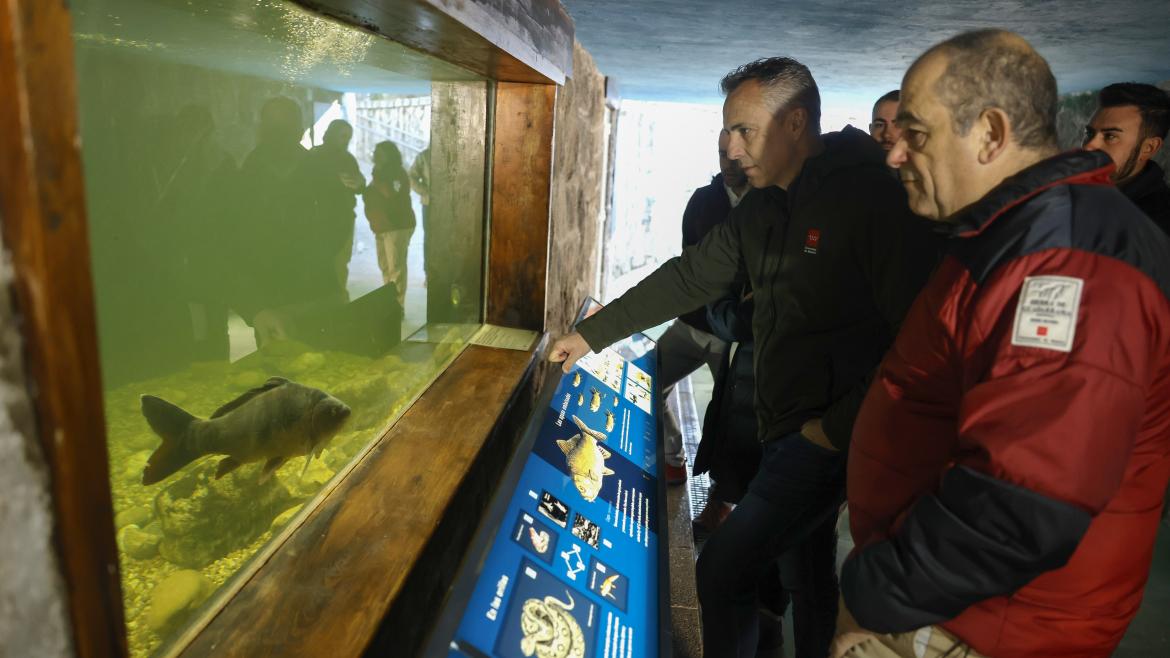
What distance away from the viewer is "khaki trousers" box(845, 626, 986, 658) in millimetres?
1269

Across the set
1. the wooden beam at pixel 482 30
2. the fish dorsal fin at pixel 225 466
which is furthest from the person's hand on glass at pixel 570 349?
the fish dorsal fin at pixel 225 466

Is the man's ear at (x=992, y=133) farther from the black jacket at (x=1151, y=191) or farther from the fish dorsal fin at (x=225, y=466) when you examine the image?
the black jacket at (x=1151, y=191)

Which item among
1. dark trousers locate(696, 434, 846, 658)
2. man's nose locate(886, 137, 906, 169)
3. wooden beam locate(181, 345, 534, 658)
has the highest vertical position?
man's nose locate(886, 137, 906, 169)

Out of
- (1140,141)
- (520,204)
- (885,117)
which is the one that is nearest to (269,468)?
(520,204)

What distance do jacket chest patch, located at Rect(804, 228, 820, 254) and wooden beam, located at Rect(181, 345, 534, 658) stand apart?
3.72 ft

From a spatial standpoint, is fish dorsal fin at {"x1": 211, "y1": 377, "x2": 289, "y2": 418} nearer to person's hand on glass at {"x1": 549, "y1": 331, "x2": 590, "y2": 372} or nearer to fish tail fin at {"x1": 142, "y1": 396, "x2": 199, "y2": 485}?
fish tail fin at {"x1": 142, "y1": 396, "x2": 199, "y2": 485}

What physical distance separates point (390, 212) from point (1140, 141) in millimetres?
3474

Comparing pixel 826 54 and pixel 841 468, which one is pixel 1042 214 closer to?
pixel 841 468

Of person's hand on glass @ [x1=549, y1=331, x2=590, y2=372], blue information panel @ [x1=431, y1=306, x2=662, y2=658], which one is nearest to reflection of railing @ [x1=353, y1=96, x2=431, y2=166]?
person's hand on glass @ [x1=549, y1=331, x2=590, y2=372]

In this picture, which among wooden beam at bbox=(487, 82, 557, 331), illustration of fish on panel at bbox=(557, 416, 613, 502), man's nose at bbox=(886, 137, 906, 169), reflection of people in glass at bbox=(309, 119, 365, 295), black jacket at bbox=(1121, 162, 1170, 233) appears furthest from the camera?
black jacket at bbox=(1121, 162, 1170, 233)

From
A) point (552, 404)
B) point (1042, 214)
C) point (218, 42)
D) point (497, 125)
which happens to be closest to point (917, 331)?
point (1042, 214)

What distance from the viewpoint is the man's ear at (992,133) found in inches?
47.2

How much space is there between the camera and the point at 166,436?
4.13ft

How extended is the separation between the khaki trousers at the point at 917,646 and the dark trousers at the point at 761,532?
29.0 inches
